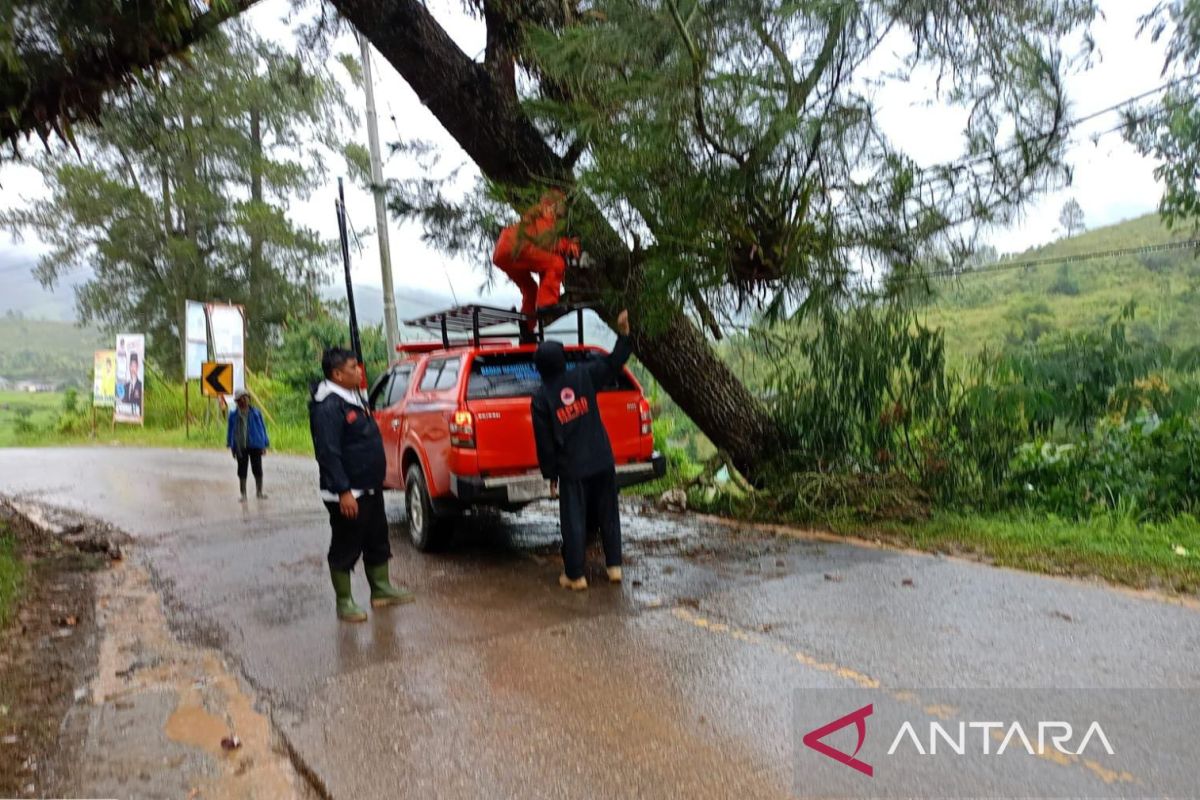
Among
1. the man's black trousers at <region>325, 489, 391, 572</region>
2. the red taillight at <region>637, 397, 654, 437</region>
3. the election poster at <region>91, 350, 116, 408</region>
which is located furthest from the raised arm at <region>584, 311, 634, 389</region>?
the election poster at <region>91, 350, 116, 408</region>

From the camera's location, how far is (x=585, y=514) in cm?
632

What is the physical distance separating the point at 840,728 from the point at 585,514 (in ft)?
9.45

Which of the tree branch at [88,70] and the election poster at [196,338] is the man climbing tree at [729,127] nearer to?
the tree branch at [88,70]

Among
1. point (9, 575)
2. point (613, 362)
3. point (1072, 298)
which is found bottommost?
point (9, 575)

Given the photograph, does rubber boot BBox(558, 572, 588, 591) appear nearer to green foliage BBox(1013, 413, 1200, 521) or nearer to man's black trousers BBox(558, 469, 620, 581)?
man's black trousers BBox(558, 469, 620, 581)

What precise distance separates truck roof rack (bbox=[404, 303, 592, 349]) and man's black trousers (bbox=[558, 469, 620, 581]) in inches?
77.6

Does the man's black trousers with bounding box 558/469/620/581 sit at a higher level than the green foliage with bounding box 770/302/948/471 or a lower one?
lower

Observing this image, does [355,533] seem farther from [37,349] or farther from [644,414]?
[37,349]

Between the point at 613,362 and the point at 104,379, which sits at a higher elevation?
the point at 104,379

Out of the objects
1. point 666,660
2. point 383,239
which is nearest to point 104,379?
point 383,239

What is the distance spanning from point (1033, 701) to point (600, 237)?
4.16m

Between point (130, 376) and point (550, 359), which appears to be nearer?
point (550, 359)

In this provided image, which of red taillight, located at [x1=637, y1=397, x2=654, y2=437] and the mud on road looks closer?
the mud on road

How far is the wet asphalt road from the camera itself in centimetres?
340
